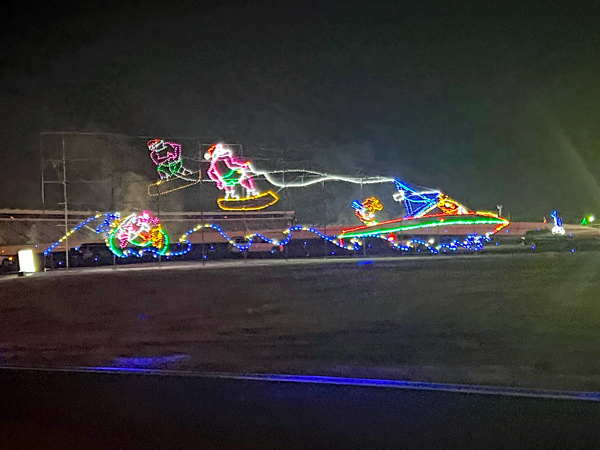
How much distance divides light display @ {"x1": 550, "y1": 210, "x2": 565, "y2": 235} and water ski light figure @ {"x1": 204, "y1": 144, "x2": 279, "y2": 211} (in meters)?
15.7

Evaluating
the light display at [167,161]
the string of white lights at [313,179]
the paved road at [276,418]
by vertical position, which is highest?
the light display at [167,161]

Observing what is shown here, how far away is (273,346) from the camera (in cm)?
929

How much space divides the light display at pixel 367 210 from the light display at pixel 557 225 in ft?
31.9

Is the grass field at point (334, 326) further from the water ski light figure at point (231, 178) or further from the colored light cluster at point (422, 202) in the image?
the colored light cluster at point (422, 202)

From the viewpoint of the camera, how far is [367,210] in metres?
31.8

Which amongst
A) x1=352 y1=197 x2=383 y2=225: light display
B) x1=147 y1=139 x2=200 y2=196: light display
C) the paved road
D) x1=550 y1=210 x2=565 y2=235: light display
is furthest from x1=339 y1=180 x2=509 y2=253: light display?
the paved road

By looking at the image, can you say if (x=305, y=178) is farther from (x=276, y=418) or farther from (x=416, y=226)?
(x=276, y=418)

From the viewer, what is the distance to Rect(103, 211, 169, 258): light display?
1094 inches

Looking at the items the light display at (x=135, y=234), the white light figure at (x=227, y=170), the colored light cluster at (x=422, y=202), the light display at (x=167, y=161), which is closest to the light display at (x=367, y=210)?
the colored light cluster at (x=422, y=202)

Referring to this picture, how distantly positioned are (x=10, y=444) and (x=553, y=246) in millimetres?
29637

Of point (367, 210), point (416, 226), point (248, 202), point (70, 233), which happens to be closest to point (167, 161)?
point (248, 202)

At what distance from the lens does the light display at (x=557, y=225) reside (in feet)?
108

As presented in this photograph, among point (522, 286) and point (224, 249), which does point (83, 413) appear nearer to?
point (522, 286)

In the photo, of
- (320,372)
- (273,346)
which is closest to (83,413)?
(320,372)
